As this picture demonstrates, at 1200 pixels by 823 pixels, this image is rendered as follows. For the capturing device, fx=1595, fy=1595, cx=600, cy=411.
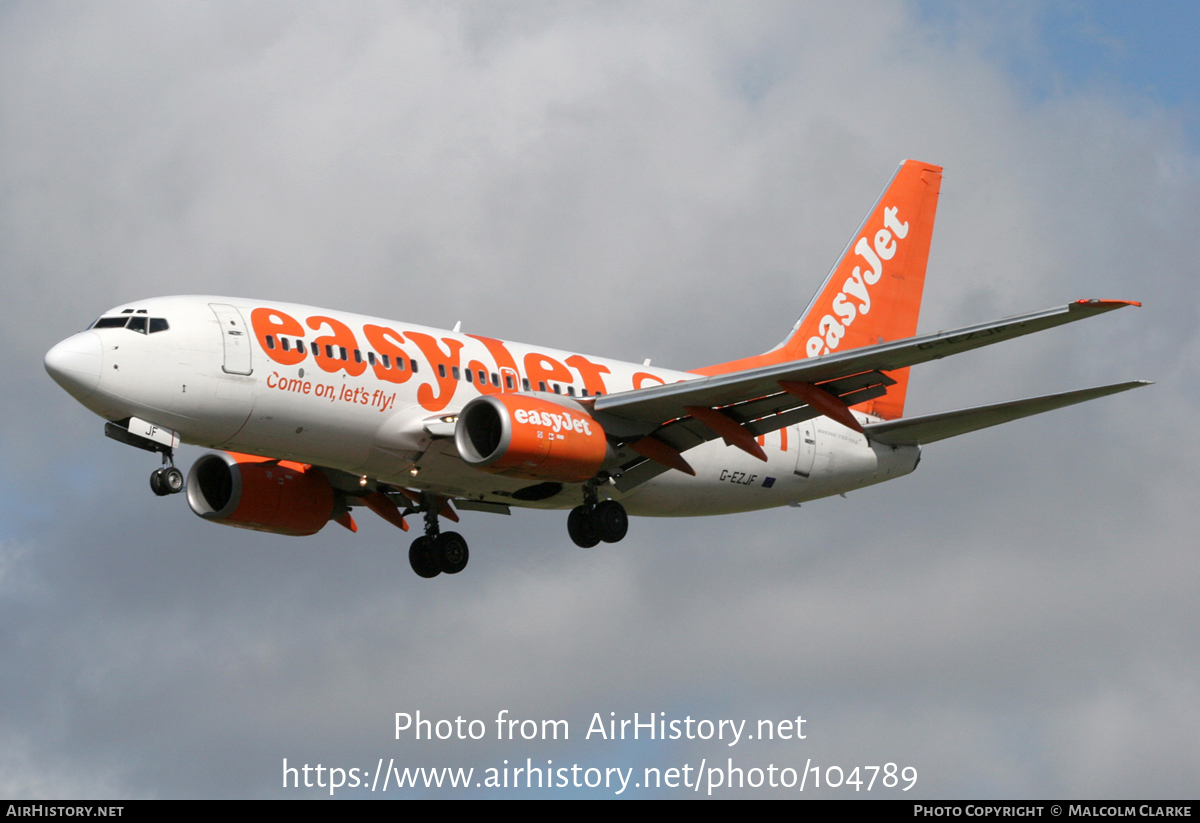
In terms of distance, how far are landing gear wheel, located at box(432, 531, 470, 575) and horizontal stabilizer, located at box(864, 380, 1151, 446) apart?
36.6ft

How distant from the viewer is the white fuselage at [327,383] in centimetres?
3272

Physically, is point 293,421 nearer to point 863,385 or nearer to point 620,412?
point 620,412

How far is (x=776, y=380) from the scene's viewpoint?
34.7 m

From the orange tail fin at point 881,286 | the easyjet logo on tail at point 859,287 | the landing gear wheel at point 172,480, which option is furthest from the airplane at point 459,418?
the easyjet logo on tail at point 859,287

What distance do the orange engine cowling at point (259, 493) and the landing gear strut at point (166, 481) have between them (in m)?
6.36

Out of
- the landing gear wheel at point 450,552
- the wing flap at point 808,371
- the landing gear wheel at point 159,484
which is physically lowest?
the landing gear wheel at point 159,484

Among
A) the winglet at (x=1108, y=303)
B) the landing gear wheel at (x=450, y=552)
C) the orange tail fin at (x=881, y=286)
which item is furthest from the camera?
the orange tail fin at (x=881, y=286)

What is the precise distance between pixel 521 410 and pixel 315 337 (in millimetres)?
4715

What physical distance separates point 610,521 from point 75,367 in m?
12.6

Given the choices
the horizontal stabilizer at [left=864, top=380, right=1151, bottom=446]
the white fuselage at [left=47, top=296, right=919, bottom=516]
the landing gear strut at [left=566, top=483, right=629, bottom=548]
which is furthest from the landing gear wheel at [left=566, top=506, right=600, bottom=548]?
the horizontal stabilizer at [left=864, top=380, right=1151, bottom=446]

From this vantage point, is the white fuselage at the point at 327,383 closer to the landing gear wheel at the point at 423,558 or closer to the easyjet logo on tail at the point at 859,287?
the landing gear wheel at the point at 423,558

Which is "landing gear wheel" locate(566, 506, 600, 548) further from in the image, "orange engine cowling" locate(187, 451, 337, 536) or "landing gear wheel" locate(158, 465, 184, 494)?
"landing gear wheel" locate(158, 465, 184, 494)

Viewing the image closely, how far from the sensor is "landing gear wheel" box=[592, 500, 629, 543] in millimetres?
37625

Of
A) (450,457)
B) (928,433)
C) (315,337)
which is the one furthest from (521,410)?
(928,433)
